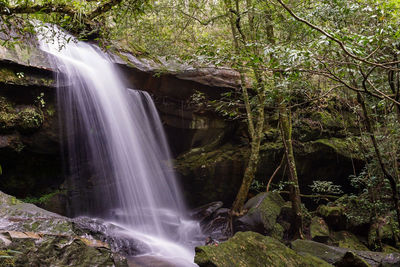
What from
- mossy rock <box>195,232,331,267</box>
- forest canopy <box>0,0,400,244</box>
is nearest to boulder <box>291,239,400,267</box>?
mossy rock <box>195,232,331,267</box>

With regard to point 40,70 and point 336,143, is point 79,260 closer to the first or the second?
point 40,70

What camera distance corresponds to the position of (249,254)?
12.4 feet

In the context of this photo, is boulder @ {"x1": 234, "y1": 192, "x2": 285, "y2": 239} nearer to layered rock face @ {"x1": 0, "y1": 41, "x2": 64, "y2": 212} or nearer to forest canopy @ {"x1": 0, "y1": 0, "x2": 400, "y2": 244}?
forest canopy @ {"x1": 0, "y1": 0, "x2": 400, "y2": 244}

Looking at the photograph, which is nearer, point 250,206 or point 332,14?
point 332,14

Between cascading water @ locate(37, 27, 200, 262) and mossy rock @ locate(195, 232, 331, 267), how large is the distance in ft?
10.2

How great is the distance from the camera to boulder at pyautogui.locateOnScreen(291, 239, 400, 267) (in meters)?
4.19

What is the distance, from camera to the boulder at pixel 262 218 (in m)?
6.61

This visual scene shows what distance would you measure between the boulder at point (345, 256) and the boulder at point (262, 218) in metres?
1.51

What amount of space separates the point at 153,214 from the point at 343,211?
552 centimetres

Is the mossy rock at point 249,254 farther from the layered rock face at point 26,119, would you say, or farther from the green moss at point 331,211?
the layered rock face at point 26,119

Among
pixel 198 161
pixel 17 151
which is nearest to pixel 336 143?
pixel 198 161

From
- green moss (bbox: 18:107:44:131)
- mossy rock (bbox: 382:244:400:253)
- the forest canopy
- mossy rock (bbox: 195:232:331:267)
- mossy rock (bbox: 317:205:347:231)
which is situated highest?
the forest canopy

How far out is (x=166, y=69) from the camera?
27.1 ft

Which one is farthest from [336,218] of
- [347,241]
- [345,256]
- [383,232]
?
[345,256]
